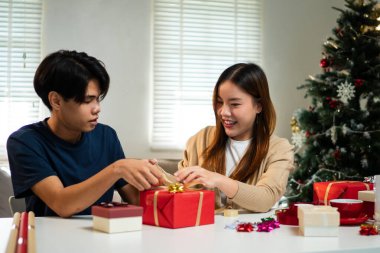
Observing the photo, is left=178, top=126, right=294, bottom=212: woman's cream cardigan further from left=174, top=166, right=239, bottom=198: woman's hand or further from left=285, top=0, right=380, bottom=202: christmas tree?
left=285, top=0, right=380, bottom=202: christmas tree

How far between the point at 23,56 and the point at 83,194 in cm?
307

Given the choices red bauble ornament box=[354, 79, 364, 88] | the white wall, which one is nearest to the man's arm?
red bauble ornament box=[354, 79, 364, 88]

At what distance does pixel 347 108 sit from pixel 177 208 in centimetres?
283

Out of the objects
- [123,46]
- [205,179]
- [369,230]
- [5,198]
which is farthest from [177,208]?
[123,46]

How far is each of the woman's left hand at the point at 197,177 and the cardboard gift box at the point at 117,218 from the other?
0.27 metres

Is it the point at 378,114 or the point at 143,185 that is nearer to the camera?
the point at 143,185

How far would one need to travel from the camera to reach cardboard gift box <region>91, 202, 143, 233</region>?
1241 millimetres

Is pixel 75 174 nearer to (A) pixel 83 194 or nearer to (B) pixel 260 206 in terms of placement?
(A) pixel 83 194

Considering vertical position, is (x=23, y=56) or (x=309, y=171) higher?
(x=23, y=56)

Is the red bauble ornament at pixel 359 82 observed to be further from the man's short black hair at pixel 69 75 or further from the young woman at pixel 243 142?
the man's short black hair at pixel 69 75

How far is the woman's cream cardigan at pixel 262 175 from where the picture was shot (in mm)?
1701

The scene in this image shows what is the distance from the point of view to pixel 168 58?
464cm

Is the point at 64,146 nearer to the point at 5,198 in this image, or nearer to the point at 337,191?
the point at 337,191

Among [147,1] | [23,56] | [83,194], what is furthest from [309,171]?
[83,194]
